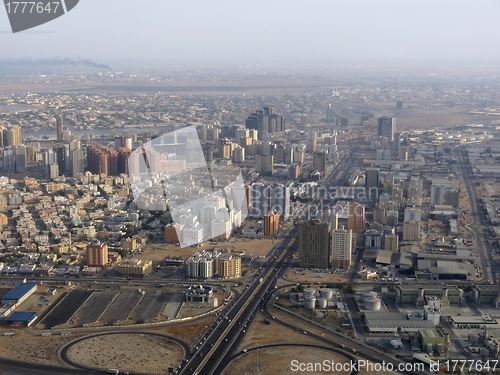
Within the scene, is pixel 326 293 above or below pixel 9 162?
below

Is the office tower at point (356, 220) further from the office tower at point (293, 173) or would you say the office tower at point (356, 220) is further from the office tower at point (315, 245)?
the office tower at point (293, 173)

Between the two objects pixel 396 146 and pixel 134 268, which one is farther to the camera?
pixel 396 146

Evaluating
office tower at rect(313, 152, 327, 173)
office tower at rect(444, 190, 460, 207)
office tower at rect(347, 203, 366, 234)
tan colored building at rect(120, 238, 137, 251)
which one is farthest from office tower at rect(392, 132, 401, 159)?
tan colored building at rect(120, 238, 137, 251)

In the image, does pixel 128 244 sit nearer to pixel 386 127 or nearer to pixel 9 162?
pixel 9 162

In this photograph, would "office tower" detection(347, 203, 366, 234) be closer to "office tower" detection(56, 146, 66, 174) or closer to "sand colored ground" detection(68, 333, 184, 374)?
"sand colored ground" detection(68, 333, 184, 374)

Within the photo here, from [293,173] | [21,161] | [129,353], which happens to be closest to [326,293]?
[129,353]

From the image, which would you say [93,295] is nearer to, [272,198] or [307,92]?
[272,198]

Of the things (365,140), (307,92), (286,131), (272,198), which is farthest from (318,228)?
(307,92)
